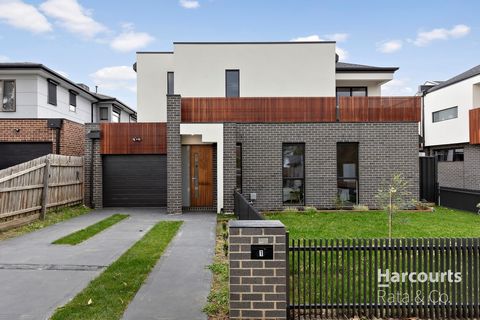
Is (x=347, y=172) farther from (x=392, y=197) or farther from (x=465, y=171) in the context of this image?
(x=465, y=171)

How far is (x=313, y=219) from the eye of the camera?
11695 millimetres

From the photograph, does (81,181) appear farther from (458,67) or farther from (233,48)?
(458,67)

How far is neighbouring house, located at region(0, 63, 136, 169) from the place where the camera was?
1557 centimetres

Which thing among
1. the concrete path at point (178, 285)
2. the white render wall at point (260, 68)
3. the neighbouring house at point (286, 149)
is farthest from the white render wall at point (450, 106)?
the concrete path at point (178, 285)

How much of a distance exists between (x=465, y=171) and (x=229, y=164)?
1698cm

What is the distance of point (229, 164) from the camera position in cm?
1333

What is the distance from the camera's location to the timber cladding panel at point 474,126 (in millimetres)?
20125

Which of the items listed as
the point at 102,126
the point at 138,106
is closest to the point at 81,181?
the point at 102,126

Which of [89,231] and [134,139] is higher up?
[134,139]

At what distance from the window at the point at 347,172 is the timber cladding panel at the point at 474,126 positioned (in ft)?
35.2

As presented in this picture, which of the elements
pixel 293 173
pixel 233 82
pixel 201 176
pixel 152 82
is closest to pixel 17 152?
pixel 152 82

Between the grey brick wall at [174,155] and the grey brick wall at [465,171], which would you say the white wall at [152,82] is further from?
the grey brick wall at [465,171]

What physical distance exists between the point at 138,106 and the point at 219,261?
15055 mm

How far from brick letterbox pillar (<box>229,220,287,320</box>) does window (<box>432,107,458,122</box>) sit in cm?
2367
